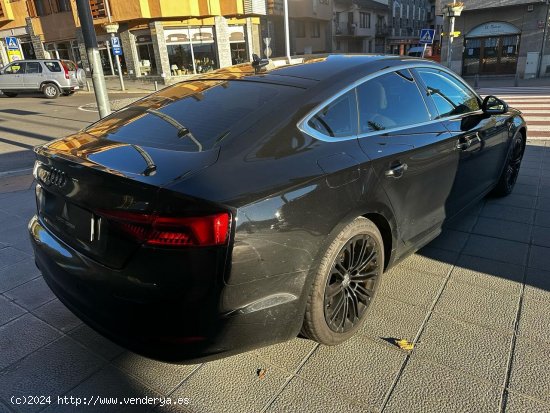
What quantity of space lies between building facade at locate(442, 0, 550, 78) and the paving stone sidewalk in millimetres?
25555

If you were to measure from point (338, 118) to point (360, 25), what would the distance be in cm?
4690

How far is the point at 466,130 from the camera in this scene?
11.2ft

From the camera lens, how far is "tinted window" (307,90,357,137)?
7.78 ft

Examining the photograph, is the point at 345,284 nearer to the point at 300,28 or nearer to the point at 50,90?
the point at 50,90

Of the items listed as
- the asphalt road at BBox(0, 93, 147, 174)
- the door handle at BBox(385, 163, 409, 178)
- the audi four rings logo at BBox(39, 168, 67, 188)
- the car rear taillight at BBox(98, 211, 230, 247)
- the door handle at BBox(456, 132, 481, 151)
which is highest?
the audi four rings logo at BBox(39, 168, 67, 188)

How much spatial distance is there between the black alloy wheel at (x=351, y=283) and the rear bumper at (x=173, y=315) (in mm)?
321

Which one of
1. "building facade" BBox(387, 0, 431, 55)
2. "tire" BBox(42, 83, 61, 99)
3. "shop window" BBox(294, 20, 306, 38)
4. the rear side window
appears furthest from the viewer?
"building facade" BBox(387, 0, 431, 55)

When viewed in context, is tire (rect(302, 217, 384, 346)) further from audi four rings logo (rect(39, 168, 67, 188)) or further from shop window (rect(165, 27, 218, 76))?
shop window (rect(165, 27, 218, 76))

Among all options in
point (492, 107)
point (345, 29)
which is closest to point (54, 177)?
point (492, 107)

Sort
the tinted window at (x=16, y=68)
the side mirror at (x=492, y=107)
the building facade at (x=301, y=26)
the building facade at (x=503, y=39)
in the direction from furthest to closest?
1. the building facade at (x=301, y=26)
2. the building facade at (x=503, y=39)
3. the tinted window at (x=16, y=68)
4. the side mirror at (x=492, y=107)

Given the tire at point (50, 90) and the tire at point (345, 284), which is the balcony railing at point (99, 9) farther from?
the tire at point (345, 284)

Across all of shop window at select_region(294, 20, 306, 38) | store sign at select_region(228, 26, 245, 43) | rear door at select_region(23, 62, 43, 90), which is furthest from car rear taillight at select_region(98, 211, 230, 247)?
shop window at select_region(294, 20, 306, 38)

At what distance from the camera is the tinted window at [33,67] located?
20531 millimetres

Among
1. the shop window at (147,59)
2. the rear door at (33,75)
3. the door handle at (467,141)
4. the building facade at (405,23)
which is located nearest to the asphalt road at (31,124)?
the rear door at (33,75)
